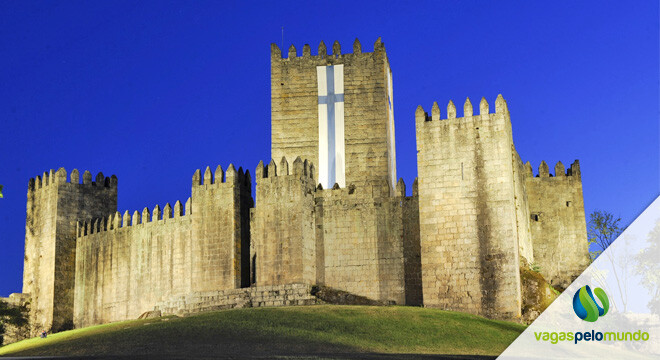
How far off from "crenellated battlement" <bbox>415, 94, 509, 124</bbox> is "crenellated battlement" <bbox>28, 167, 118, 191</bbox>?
59.7 feet

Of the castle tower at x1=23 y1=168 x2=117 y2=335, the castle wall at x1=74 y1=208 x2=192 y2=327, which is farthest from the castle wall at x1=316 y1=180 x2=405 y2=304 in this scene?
the castle tower at x1=23 y1=168 x2=117 y2=335

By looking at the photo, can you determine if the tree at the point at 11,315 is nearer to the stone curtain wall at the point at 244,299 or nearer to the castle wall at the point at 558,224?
the stone curtain wall at the point at 244,299

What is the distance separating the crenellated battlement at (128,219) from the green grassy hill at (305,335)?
6.76m

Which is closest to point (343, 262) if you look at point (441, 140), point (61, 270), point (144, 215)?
point (441, 140)

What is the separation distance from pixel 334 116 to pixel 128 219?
10.0 m

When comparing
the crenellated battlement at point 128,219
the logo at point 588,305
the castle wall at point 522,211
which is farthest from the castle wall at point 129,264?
the logo at point 588,305

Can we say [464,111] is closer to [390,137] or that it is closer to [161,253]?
[390,137]

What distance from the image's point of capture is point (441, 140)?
3406cm

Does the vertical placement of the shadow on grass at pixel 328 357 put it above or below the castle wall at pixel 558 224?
below

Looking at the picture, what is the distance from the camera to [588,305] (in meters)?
33.7

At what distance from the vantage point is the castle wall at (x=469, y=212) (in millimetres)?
32250

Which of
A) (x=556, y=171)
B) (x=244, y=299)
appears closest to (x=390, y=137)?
(x=556, y=171)

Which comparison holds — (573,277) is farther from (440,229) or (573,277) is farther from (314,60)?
(314,60)

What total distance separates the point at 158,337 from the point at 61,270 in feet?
61.4
